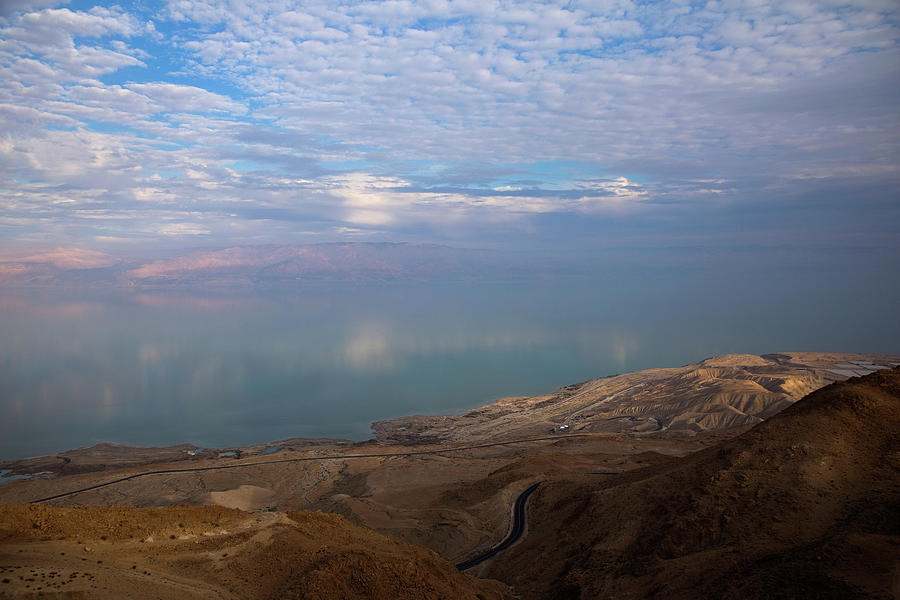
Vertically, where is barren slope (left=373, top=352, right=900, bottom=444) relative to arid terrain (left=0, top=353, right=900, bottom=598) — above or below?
below

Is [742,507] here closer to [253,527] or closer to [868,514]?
[868,514]

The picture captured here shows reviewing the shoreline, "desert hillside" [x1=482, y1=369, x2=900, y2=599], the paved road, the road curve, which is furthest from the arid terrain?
the shoreline

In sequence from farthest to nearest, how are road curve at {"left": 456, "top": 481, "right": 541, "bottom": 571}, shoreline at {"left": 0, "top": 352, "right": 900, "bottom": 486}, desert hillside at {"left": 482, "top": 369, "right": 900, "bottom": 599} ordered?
1. shoreline at {"left": 0, "top": 352, "right": 900, "bottom": 486}
2. road curve at {"left": 456, "top": 481, "right": 541, "bottom": 571}
3. desert hillside at {"left": 482, "top": 369, "right": 900, "bottom": 599}

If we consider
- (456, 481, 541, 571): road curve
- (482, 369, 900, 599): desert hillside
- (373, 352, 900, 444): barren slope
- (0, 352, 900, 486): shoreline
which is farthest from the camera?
(373, 352, 900, 444): barren slope

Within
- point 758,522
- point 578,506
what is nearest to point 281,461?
point 578,506

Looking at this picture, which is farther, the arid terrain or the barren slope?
the barren slope

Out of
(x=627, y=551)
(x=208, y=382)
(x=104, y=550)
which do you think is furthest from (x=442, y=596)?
(x=208, y=382)

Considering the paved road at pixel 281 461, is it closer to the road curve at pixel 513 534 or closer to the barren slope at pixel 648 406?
the barren slope at pixel 648 406

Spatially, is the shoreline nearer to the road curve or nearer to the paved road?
the paved road
